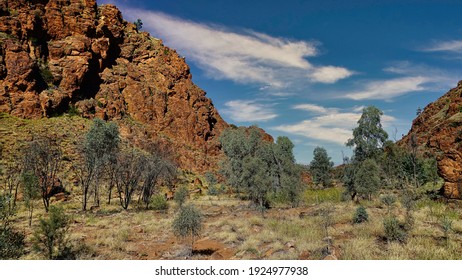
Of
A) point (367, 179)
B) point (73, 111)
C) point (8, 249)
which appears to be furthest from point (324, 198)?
point (73, 111)

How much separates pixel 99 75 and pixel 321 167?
5602 centimetres

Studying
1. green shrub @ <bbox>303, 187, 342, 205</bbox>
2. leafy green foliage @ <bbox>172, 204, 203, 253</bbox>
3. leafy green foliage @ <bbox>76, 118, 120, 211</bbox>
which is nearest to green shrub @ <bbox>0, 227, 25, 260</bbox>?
leafy green foliage @ <bbox>172, 204, 203, 253</bbox>

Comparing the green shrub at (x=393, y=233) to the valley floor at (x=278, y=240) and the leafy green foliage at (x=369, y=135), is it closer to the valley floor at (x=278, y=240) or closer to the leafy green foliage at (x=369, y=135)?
the valley floor at (x=278, y=240)

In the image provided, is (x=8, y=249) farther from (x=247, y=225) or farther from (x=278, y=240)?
(x=247, y=225)

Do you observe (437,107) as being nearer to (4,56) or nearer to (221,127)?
(221,127)

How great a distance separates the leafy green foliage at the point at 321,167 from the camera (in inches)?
2525

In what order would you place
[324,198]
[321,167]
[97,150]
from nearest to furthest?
[97,150] → [324,198] → [321,167]

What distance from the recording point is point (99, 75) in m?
66.4

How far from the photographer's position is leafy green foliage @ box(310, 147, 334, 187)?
64.1 metres

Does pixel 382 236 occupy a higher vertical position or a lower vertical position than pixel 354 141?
lower

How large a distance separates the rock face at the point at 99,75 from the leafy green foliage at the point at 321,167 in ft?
84.0

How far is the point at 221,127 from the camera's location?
89562 mm

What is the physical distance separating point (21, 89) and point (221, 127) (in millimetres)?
52601
